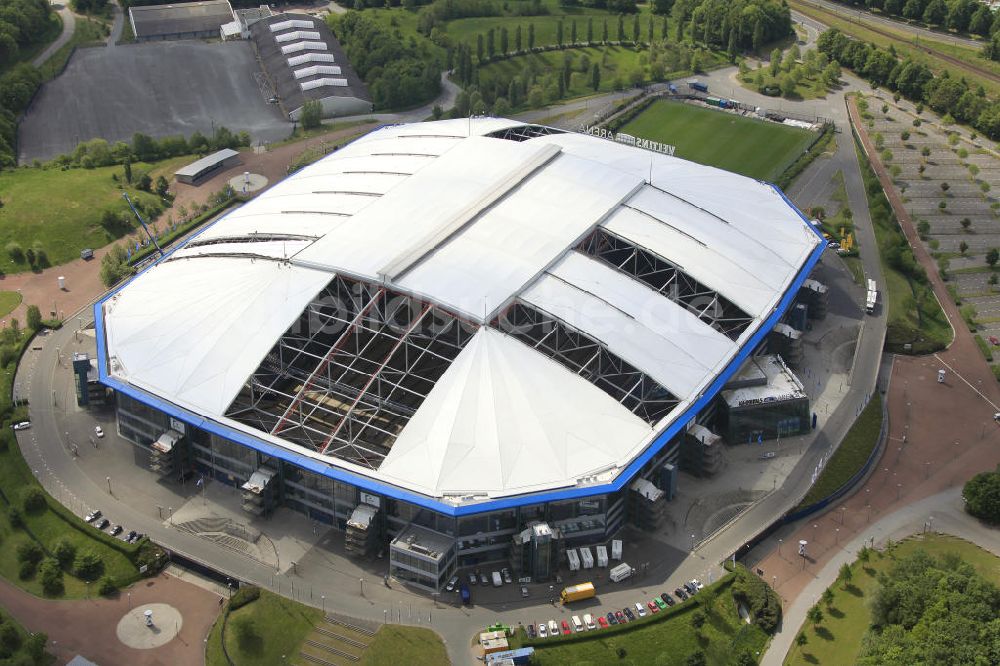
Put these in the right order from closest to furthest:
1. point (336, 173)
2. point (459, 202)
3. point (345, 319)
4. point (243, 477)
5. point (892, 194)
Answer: point (243, 477) → point (345, 319) → point (459, 202) → point (336, 173) → point (892, 194)

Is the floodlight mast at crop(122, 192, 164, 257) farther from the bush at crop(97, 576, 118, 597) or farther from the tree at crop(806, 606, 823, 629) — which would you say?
the tree at crop(806, 606, 823, 629)

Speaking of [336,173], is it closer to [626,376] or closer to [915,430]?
[626,376]

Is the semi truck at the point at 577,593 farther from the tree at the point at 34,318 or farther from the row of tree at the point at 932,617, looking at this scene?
the tree at the point at 34,318

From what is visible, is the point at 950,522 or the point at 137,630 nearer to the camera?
the point at 137,630

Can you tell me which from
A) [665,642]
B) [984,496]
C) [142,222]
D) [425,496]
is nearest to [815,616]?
[665,642]

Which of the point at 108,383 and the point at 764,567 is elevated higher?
the point at 108,383

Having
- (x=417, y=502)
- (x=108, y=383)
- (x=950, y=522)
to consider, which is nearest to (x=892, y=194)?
(x=950, y=522)

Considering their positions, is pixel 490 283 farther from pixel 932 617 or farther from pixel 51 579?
pixel 932 617

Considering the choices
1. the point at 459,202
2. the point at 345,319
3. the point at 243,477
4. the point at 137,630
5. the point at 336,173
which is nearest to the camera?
the point at 137,630

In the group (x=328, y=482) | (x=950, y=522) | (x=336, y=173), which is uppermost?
(x=336, y=173)
